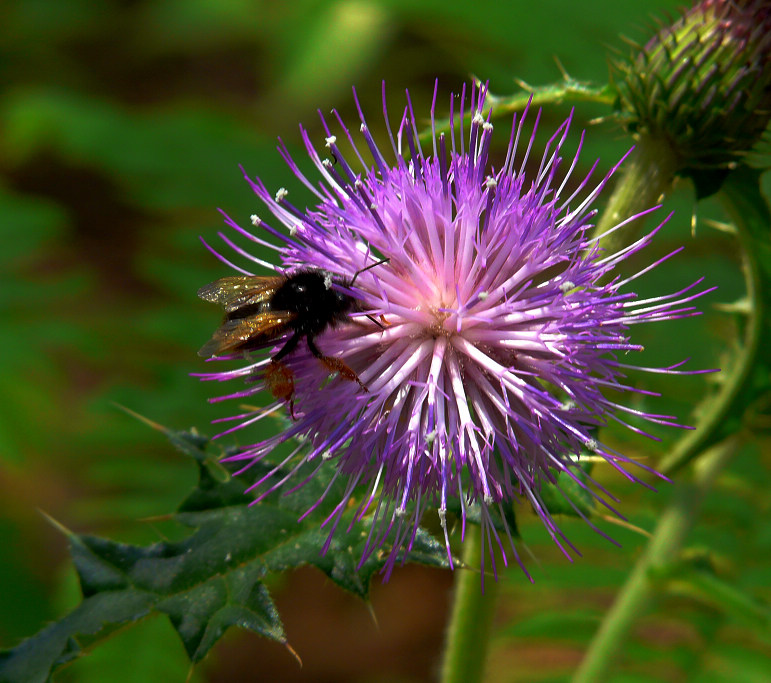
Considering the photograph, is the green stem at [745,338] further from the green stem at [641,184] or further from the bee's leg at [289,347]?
the bee's leg at [289,347]

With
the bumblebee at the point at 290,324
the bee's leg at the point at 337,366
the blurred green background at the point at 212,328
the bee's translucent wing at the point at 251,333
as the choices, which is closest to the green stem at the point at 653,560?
the blurred green background at the point at 212,328

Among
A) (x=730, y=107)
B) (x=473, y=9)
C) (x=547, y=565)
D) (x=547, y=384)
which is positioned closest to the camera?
(x=547, y=384)

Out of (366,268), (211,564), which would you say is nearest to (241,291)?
(366,268)

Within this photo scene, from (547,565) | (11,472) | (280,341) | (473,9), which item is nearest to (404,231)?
(280,341)

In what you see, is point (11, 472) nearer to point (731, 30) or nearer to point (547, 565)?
point (547, 565)

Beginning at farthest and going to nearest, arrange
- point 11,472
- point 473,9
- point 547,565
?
point 11,472
point 473,9
point 547,565

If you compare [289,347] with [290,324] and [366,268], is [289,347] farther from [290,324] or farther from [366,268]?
[366,268]
